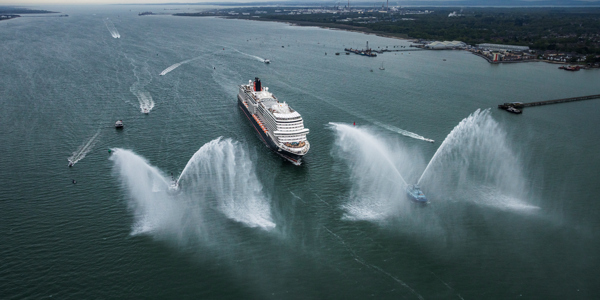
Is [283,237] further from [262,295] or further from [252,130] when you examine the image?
[252,130]

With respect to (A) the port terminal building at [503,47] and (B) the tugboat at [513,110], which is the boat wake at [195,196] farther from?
(A) the port terminal building at [503,47]

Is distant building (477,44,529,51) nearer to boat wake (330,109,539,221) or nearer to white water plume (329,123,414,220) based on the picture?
boat wake (330,109,539,221)

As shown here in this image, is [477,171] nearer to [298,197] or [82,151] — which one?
[298,197]

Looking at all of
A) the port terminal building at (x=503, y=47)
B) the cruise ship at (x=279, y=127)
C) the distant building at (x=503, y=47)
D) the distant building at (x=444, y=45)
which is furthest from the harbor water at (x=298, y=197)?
the distant building at (x=444, y=45)

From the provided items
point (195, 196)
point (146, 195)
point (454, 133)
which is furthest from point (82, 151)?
point (454, 133)

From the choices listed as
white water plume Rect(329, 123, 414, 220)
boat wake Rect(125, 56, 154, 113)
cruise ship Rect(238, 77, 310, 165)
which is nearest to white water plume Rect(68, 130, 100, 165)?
boat wake Rect(125, 56, 154, 113)
